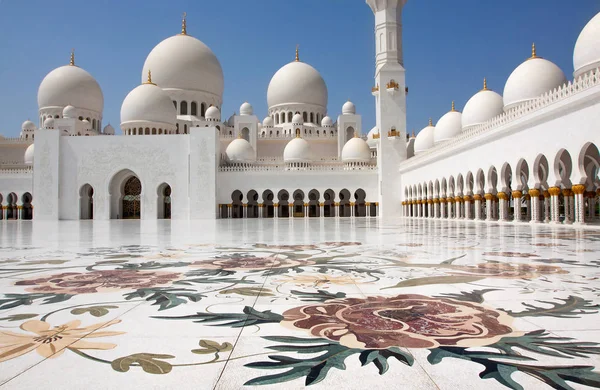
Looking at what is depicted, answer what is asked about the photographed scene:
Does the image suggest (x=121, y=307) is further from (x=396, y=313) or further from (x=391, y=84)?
(x=391, y=84)

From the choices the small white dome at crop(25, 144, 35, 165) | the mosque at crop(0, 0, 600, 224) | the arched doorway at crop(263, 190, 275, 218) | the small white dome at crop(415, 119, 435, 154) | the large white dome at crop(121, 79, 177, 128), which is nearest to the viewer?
the mosque at crop(0, 0, 600, 224)

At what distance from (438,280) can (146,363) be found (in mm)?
1828

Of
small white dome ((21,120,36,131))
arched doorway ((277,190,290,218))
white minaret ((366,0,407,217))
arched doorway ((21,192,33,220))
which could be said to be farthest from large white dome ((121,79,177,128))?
white minaret ((366,0,407,217))

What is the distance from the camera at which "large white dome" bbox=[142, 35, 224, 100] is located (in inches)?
1055

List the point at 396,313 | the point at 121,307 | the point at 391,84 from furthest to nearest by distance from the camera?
the point at 391,84
the point at 121,307
the point at 396,313

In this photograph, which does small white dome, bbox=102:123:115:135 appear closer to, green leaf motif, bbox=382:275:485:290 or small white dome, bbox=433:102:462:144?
small white dome, bbox=433:102:462:144

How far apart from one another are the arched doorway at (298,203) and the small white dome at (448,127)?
7479mm

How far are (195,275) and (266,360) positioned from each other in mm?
1699

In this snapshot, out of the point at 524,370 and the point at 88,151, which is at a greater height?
the point at 88,151

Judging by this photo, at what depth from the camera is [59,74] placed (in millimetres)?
28125

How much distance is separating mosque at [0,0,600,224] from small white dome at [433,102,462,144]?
56mm

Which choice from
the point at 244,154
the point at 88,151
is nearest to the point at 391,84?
the point at 244,154

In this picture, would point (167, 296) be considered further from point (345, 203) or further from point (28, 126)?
point (28, 126)

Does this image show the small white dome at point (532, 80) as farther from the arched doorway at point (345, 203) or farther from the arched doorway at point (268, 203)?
the arched doorway at point (268, 203)
